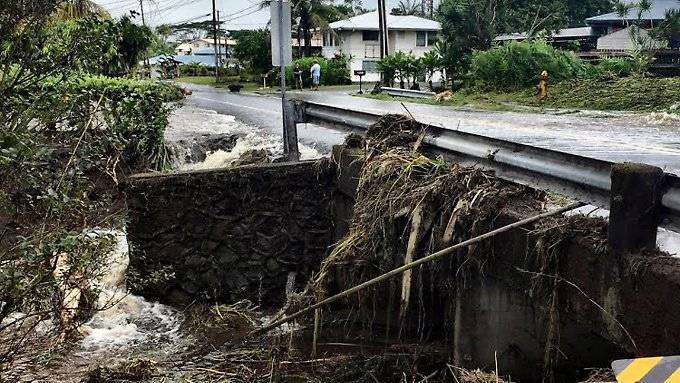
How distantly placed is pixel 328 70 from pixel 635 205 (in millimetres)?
42621

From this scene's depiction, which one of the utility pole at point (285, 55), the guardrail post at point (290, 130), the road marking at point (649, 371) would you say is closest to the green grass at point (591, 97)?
the utility pole at point (285, 55)

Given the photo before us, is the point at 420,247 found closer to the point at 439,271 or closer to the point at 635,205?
the point at 439,271

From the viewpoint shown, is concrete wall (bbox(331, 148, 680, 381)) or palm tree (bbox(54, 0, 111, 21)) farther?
palm tree (bbox(54, 0, 111, 21))

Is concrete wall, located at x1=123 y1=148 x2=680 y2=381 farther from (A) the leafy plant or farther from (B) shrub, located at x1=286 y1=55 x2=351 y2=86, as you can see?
(A) the leafy plant

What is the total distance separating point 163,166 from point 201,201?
4.05 m

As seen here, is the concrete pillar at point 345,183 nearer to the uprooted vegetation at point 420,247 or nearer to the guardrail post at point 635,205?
the uprooted vegetation at point 420,247

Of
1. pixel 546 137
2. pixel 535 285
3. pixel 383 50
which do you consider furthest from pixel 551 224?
pixel 383 50

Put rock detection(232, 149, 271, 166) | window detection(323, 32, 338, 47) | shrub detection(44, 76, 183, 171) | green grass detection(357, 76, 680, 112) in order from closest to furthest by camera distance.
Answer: shrub detection(44, 76, 183, 171)
rock detection(232, 149, 271, 166)
green grass detection(357, 76, 680, 112)
window detection(323, 32, 338, 47)

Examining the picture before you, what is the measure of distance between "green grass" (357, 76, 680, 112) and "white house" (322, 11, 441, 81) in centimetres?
3260

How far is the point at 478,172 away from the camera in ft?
20.0

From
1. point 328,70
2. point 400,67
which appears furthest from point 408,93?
point 328,70

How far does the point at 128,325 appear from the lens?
8.75 meters

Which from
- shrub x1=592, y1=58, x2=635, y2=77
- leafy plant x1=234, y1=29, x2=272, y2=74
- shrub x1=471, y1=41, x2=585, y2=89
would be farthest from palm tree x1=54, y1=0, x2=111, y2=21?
leafy plant x1=234, y1=29, x2=272, y2=74

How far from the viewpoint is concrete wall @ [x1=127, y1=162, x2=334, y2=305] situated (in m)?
9.12
